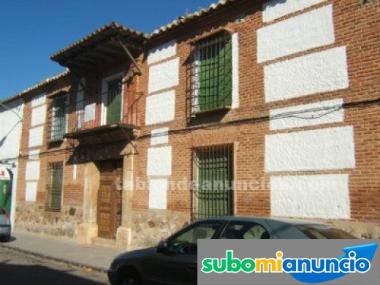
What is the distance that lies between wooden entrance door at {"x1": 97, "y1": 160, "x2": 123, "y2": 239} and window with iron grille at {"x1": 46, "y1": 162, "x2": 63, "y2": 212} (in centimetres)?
215

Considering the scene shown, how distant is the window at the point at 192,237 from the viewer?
5.57 metres

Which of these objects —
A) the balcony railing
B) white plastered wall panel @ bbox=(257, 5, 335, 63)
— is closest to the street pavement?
the balcony railing

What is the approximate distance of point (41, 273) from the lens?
9523 millimetres

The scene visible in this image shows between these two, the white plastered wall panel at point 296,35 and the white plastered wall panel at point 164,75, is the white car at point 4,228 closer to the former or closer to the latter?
the white plastered wall panel at point 164,75

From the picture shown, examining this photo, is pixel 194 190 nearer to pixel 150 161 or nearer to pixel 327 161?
pixel 150 161

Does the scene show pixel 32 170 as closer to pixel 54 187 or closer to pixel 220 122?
pixel 54 187

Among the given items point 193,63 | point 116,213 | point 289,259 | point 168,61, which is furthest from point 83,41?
point 289,259

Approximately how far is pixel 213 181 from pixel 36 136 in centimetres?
976

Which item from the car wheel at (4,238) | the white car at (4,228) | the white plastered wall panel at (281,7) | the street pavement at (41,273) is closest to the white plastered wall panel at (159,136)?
the street pavement at (41,273)

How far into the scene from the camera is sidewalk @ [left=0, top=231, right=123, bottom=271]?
10.6 m

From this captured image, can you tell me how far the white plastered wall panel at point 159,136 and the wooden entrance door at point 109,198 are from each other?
6.45 feet

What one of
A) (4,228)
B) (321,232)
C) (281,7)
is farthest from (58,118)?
(321,232)

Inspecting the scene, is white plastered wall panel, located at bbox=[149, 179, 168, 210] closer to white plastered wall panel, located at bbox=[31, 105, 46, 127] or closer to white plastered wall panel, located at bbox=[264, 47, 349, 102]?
white plastered wall panel, located at bbox=[264, 47, 349, 102]

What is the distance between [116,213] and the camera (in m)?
13.6
